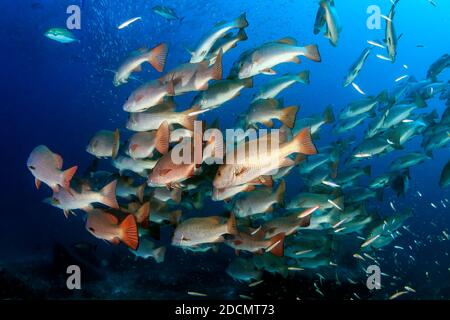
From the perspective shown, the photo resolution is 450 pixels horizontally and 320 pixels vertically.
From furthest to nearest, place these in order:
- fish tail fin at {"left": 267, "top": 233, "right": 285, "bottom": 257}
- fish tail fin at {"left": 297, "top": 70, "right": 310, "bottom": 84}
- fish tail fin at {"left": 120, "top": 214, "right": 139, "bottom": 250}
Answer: fish tail fin at {"left": 297, "top": 70, "right": 310, "bottom": 84} → fish tail fin at {"left": 267, "top": 233, "right": 285, "bottom": 257} → fish tail fin at {"left": 120, "top": 214, "right": 139, "bottom": 250}

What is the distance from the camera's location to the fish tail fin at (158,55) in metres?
4.18

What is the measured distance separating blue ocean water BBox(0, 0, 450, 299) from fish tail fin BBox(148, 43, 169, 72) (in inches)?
32.4

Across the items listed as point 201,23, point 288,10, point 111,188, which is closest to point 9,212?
point 111,188

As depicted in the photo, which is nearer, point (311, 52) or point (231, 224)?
point (231, 224)

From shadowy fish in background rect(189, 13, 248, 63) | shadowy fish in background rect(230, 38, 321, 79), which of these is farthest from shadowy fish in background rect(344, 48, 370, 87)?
shadowy fish in background rect(189, 13, 248, 63)

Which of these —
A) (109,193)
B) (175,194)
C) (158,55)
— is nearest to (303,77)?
(158,55)

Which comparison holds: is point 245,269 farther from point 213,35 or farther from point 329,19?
point 329,19

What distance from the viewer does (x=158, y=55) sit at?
420 cm

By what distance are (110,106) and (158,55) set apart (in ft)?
202

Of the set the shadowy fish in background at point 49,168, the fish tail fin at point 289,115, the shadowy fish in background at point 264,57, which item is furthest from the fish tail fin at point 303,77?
the shadowy fish in background at point 49,168

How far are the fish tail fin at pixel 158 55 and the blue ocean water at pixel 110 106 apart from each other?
2.70ft

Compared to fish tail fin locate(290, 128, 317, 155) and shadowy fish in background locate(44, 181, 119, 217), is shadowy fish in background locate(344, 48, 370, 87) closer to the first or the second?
fish tail fin locate(290, 128, 317, 155)

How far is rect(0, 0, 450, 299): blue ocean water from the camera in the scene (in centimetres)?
1214
